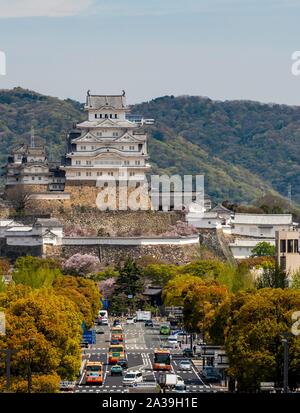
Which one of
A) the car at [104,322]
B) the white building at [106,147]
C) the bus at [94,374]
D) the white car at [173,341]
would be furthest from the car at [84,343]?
the white building at [106,147]

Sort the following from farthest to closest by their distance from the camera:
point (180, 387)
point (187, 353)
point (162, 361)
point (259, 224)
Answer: point (259, 224), point (187, 353), point (162, 361), point (180, 387)

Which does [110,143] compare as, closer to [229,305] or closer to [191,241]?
[191,241]

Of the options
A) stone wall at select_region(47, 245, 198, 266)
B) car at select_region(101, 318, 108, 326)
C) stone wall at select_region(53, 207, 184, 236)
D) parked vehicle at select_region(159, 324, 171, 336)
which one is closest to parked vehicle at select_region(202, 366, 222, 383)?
parked vehicle at select_region(159, 324, 171, 336)

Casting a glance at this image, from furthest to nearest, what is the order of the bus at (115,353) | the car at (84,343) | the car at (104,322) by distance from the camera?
the car at (104,322)
the car at (84,343)
the bus at (115,353)

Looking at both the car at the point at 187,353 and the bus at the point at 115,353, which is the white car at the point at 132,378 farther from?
the car at the point at 187,353

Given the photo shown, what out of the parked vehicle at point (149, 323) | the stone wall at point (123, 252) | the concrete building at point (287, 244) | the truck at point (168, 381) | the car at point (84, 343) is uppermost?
the stone wall at point (123, 252)

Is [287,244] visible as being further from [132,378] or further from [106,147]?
[132,378]

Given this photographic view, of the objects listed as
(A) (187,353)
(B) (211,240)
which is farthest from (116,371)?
(B) (211,240)
